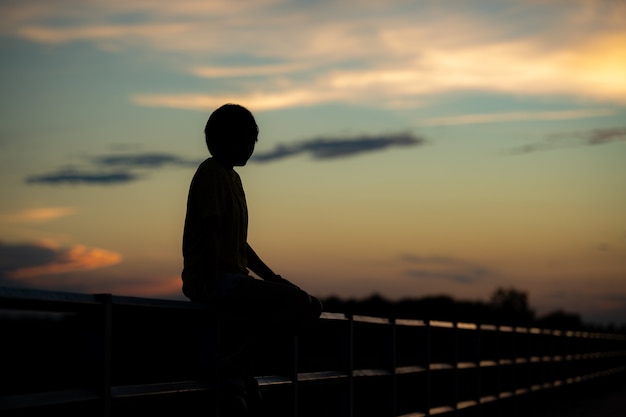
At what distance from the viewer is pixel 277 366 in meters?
6.50

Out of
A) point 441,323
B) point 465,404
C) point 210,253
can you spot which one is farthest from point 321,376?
point 465,404

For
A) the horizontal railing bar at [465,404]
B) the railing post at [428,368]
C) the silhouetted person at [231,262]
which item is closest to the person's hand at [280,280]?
the silhouetted person at [231,262]

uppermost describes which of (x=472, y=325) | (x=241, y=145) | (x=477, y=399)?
(x=241, y=145)

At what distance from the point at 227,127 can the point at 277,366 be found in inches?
63.2

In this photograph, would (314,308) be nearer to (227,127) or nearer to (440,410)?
(227,127)

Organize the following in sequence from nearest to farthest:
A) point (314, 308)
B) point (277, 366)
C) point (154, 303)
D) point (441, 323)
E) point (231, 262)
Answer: point (154, 303), point (231, 262), point (314, 308), point (277, 366), point (441, 323)

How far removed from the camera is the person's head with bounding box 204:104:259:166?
561 centimetres

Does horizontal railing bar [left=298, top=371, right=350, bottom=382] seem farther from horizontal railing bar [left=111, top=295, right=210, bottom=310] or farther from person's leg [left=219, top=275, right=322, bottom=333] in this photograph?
horizontal railing bar [left=111, top=295, right=210, bottom=310]

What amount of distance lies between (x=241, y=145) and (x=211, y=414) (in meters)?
1.35

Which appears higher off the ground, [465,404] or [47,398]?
[47,398]

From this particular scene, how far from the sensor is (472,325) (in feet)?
41.4

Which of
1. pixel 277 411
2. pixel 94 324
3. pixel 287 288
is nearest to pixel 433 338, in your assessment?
pixel 277 411

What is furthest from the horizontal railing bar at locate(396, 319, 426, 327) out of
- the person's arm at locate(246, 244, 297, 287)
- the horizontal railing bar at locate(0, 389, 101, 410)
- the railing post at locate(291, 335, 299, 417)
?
the horizontal railing bar at locate(0, 389, 101, 410)

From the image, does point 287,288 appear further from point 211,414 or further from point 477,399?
point 477,399
